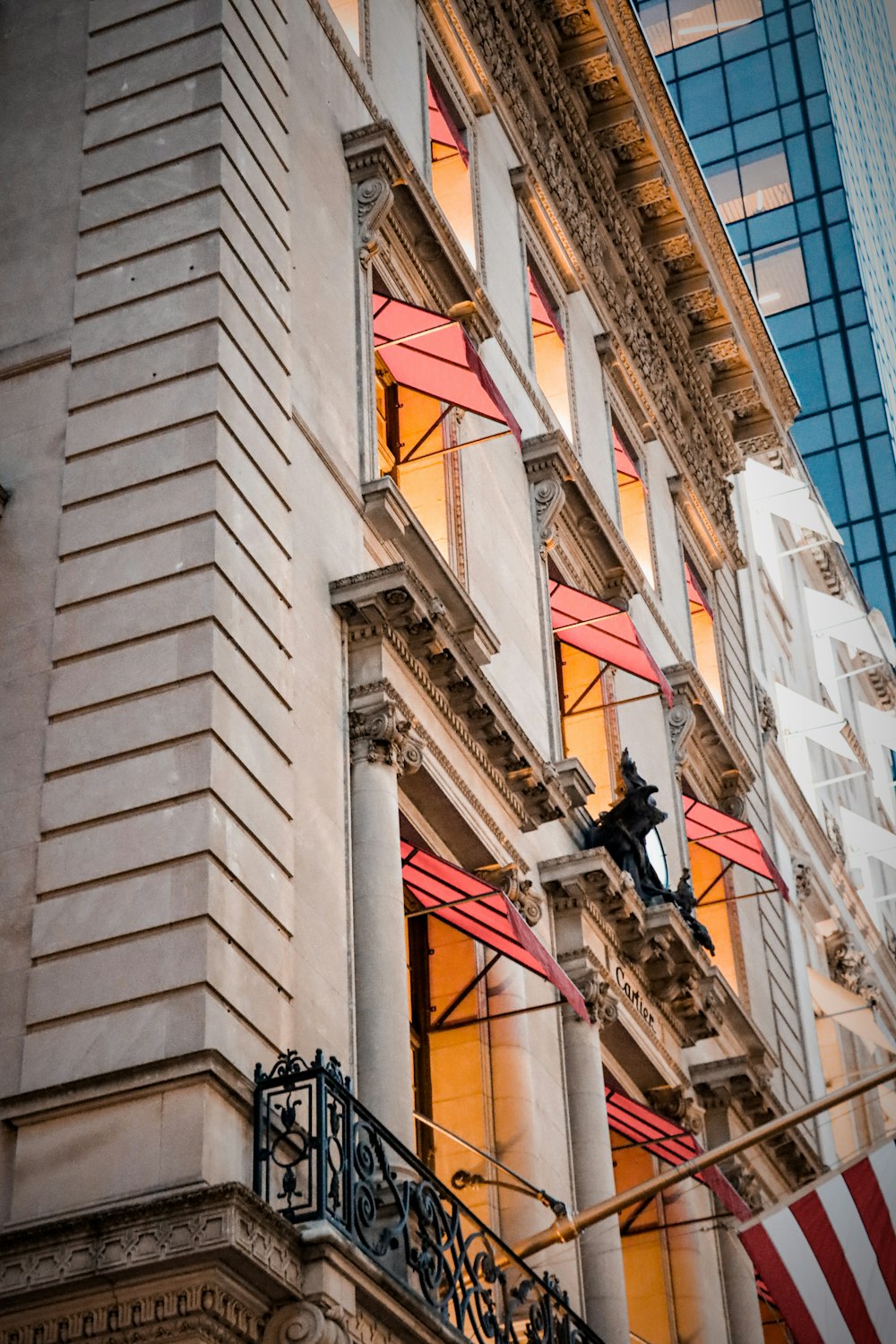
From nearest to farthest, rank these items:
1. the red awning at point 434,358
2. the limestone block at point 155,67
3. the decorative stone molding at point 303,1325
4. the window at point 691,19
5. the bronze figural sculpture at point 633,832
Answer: the decorative stone molding at point 303,1325, the limestone block at point 155,67, the red awning at point 434,358, the bronze figural sculpture at point 633,832, the window at point 691,19

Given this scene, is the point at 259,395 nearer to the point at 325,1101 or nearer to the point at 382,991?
the point at 382,991

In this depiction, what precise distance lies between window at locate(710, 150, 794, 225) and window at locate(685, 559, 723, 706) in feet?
226

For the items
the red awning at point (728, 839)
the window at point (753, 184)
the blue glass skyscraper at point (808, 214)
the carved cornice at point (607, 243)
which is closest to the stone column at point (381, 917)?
the red awning at point (728, 839)

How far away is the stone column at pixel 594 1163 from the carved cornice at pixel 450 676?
205cm

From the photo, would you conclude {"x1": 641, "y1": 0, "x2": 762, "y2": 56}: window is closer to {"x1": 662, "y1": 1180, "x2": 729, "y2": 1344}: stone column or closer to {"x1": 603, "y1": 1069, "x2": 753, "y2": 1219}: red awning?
{"x1": 662, "y1": 1180, "x2": 729, "y2": 1344}: stone column

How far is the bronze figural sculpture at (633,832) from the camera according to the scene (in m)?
23.3

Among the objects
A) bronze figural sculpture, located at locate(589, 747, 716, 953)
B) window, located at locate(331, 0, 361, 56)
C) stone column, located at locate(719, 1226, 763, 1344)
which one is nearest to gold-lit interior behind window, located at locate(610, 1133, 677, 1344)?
stone column, located at locate(719, 1226, 763, 1344)

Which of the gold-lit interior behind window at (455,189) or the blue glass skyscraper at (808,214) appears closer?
the gold-lit interior behind window at (455,189)

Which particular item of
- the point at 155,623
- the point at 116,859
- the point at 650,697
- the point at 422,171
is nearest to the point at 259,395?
the point at 155,623

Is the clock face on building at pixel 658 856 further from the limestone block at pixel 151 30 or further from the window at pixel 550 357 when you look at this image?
the limestone block at pixel 151 30

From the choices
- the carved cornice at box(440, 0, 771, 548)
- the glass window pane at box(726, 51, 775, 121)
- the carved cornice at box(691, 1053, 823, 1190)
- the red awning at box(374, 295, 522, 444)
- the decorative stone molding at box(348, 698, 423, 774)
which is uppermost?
the glass window pane at box(726, 51, 775, 121)

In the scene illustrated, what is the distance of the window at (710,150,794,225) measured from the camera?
9969cm

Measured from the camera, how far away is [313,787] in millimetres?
15938

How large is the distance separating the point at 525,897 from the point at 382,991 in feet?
14.9
